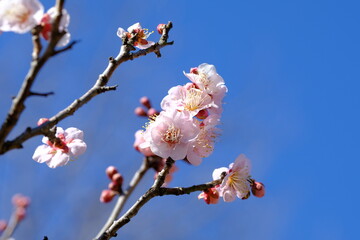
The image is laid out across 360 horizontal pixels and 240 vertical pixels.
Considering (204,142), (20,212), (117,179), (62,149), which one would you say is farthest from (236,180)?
(20,212)

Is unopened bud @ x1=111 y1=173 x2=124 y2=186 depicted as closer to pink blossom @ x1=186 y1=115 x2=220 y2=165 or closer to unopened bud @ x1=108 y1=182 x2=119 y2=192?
unopened bud @ x1=108 y1=182 x2=119 y2=192

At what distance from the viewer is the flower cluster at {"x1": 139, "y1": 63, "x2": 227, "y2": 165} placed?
204 cm

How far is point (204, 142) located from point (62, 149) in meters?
0.57

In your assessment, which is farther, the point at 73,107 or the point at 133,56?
the point at 133,56

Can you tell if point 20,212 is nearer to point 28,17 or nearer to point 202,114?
point 202,114

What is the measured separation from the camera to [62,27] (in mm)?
1478

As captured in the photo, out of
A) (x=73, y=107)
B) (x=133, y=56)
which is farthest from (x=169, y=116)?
(x=73, y=107)

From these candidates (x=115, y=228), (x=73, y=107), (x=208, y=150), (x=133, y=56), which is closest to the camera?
(x=73, y=107)

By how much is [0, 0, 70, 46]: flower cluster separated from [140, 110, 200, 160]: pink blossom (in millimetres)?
614

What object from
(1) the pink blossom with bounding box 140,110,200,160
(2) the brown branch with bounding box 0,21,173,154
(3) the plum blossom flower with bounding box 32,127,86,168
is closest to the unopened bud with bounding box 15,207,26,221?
(3) the plum blossom flower with bounding box 32,127,86,168

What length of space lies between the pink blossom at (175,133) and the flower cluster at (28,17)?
61cm

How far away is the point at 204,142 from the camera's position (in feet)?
6.84

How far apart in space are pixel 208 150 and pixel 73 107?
69cm

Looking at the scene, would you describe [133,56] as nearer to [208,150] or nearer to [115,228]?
[208,150]
